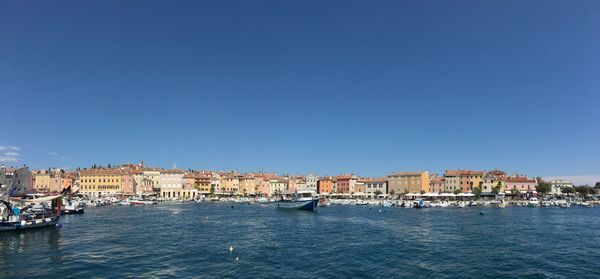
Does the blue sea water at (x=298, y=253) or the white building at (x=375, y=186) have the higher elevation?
the white building at (x=375, y=186)

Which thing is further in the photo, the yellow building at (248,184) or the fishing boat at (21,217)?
the yellow building at (248,184)

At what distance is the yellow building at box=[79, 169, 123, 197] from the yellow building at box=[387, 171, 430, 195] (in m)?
83.3

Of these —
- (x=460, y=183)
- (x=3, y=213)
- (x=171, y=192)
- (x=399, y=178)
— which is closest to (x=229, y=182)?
(x=171, y=192)

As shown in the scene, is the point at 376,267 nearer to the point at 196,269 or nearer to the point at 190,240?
the point at 196,269

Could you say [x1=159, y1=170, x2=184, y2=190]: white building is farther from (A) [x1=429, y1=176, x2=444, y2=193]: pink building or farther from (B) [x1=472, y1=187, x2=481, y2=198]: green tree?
(B) [x1=472, y1=187, x2=481, y2=198]: green tree

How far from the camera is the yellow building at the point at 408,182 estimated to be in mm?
124562

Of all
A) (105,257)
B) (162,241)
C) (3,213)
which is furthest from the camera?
(3,213)

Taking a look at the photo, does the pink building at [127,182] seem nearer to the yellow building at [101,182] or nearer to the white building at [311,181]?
the yellow building at [101,182]

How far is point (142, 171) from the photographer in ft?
422

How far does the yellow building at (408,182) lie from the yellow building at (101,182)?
3281 inches

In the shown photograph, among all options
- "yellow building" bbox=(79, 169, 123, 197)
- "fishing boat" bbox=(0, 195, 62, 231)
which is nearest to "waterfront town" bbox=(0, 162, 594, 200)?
"yellow building" bbox=(79, 169, 123, 197)

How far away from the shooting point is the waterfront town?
120 meters

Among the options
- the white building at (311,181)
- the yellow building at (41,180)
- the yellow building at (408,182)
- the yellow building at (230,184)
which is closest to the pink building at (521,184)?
the yellow building at (408,182)

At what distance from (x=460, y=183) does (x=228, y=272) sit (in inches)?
4424
